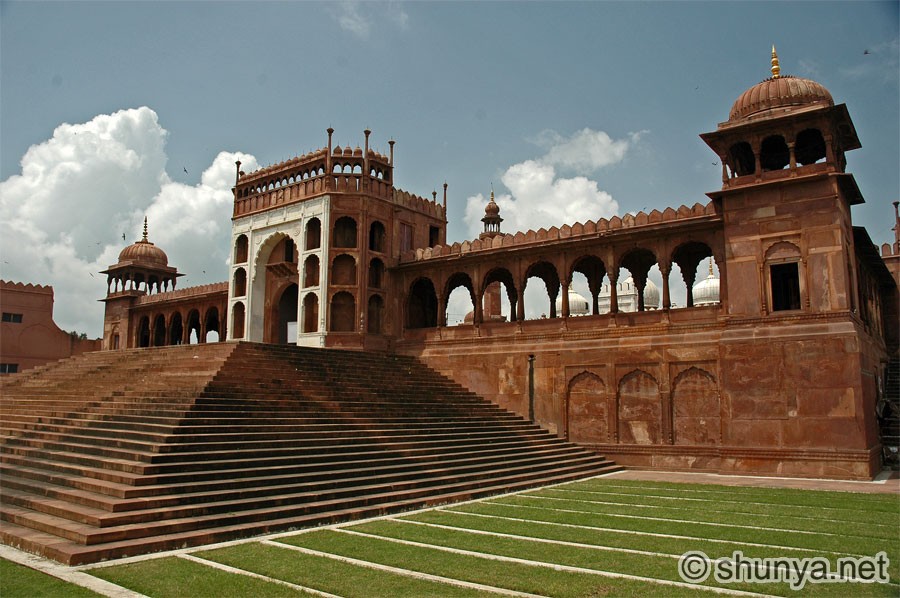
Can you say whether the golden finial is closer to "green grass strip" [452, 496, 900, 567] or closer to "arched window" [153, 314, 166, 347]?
"green grass strip" [452, 496, 900, 567]

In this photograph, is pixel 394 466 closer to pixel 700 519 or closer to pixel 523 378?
pixel 700 519

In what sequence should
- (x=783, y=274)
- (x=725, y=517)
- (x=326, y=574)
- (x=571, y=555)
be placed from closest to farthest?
(x=326, y=574) < (x=571, y=555) < (x=725, y=517) < (x=783, y=274)

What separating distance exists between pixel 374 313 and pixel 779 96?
15365mm

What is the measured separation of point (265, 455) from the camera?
13.2 m

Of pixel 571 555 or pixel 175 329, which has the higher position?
pixel 175 329

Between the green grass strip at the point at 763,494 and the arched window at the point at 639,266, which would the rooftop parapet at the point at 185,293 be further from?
the green grass strip at the point at 763,494

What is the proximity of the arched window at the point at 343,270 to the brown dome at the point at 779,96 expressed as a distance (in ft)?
45.5

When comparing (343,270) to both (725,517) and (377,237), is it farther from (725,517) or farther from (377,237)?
(725,517)

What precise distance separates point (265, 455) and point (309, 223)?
50.2 feet

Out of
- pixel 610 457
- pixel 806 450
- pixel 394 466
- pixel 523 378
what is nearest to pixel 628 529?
pixel 394 466

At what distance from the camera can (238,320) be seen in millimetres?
29547

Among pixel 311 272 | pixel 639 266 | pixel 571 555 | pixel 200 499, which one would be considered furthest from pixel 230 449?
pixel 639 266

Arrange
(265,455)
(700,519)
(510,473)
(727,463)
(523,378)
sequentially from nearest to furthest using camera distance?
(700,519) < (265,455) < (510,473) < (727,463) < (523,378)

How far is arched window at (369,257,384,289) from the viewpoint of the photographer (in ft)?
89.0
